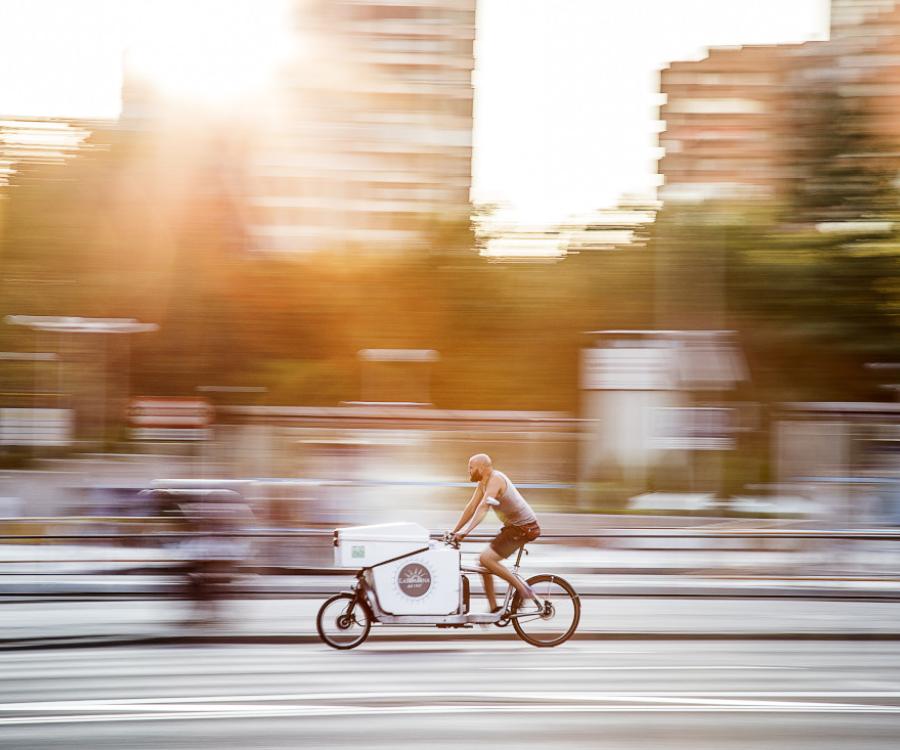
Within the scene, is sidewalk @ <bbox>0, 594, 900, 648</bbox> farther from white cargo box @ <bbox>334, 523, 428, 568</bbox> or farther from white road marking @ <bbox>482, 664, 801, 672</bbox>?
white road marking @ <bbox>482, 664, 801, 672</bbox>

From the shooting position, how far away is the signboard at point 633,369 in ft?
98.3

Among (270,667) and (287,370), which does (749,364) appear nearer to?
(287,370)

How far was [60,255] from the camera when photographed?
122 ft

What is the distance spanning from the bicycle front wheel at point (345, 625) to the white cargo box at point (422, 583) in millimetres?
264

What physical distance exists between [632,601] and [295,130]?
7942 cm

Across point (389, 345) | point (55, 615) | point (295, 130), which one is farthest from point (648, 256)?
point (295, 130)

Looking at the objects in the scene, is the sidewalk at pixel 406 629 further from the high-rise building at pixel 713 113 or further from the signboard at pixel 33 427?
the high-rise building at pixel 713 113

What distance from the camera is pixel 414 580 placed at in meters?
10.4

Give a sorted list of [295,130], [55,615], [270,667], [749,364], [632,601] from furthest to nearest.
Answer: [295,130]
[749,364]
[632,601]
[55,615]
[270,667]

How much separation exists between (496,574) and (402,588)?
80 centimetres

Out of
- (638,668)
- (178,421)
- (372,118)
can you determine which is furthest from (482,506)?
(372,118)

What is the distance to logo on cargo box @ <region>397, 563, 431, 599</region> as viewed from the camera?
34.0 feet

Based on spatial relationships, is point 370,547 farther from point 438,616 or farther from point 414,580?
point 438,616

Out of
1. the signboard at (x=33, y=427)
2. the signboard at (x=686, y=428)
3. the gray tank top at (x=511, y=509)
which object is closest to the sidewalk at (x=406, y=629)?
the gray tank top at (x=511, y=509)
